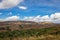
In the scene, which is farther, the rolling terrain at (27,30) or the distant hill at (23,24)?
the distant hill at (23,24)

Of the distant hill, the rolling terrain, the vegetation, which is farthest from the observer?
the distant hill

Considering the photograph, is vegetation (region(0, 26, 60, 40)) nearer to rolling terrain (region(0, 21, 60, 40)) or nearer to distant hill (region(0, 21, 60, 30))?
rolling terrain (region(0, 21, 60, 40))

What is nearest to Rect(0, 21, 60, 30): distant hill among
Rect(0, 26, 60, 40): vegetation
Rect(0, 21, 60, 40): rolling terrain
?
Rect(0, 21, 60, 40): rolling terrain

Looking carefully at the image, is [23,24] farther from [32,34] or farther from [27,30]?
[32,34]

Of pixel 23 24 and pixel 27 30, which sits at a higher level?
pixel 23 24

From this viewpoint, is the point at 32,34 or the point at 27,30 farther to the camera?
the point at 32,34

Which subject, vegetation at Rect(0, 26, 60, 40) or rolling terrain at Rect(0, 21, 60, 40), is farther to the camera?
rolling terrain at Rect(0, 21, 60, 40)

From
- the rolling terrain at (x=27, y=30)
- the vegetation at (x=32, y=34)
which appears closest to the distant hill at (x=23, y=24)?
the rolling terrain at (x=27, y=30)

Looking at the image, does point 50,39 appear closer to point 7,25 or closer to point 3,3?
point 7,25

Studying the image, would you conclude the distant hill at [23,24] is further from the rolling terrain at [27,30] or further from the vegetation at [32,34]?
the vegetation at [32,34]

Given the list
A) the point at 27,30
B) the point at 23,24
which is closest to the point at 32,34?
the point at 27,30

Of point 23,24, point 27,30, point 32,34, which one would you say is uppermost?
point 23,24
